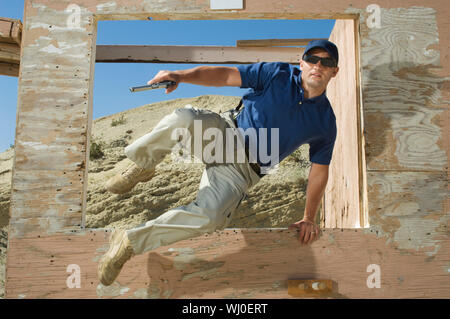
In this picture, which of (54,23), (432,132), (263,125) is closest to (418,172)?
(432,132)

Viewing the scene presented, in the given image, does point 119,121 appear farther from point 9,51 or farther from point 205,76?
point 205,76

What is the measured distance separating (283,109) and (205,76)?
26.7 inches

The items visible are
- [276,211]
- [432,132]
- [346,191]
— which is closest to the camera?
[432,132]

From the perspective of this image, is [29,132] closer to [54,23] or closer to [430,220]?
[54,23]

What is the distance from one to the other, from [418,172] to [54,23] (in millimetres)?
3239

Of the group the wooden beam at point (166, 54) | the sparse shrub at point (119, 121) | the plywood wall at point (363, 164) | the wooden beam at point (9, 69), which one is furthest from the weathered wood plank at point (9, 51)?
the sparse shrub at point (119, 121)

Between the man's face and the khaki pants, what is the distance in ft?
2.33

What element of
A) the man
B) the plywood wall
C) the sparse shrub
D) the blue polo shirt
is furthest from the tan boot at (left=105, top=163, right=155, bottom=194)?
the sparse shrub

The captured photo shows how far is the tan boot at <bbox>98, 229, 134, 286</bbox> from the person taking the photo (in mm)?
2850

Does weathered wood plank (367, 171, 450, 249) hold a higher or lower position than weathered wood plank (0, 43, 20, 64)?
lower

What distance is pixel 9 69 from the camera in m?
4.79

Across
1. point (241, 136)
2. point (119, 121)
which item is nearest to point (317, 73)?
point (241, 136)

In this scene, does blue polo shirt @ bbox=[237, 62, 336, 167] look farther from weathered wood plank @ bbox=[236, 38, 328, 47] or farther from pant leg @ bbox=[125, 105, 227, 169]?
weathered wood plank @ bbox=[236, 38, 328, 47]

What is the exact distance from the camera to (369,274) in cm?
310
